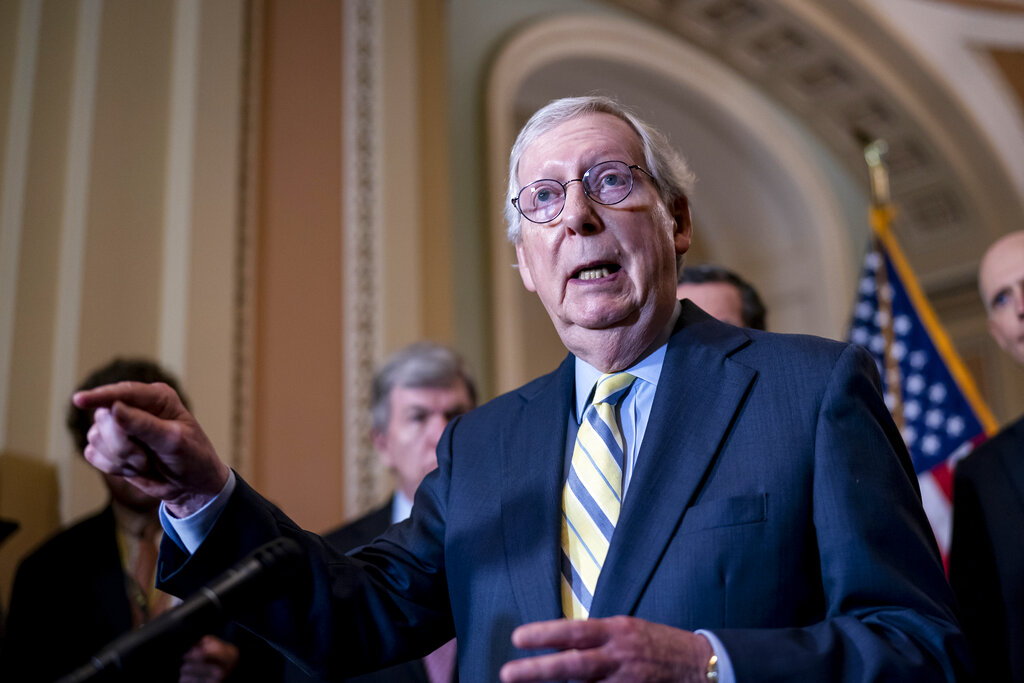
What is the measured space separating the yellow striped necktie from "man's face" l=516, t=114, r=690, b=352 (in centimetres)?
11

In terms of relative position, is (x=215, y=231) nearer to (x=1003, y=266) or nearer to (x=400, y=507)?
(x=400, y=507)

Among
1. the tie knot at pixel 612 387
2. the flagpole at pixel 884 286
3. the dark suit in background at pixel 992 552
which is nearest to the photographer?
the tie knot at pixel 612 387

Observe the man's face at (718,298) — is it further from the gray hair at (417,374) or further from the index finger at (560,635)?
the index finger at (560,635)

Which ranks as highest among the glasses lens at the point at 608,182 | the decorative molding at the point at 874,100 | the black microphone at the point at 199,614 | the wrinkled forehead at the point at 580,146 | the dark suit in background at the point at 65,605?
the decorative molding at the point at 874,100

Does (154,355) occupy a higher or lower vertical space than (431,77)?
lower

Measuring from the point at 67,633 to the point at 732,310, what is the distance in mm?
1977

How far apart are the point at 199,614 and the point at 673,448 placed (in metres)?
0.67

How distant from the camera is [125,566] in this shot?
2822 millimetres

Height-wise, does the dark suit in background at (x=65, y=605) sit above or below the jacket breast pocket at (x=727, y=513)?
below

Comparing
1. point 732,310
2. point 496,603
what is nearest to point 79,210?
point 732,310

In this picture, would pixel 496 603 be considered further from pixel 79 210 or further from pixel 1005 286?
pixel 79 210

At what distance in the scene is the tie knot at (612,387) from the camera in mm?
1528

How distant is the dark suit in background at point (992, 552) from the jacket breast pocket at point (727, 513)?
61.3 inches

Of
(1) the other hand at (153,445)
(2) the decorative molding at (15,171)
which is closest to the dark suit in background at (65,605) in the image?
(2) the decorative molding at (15,171)
